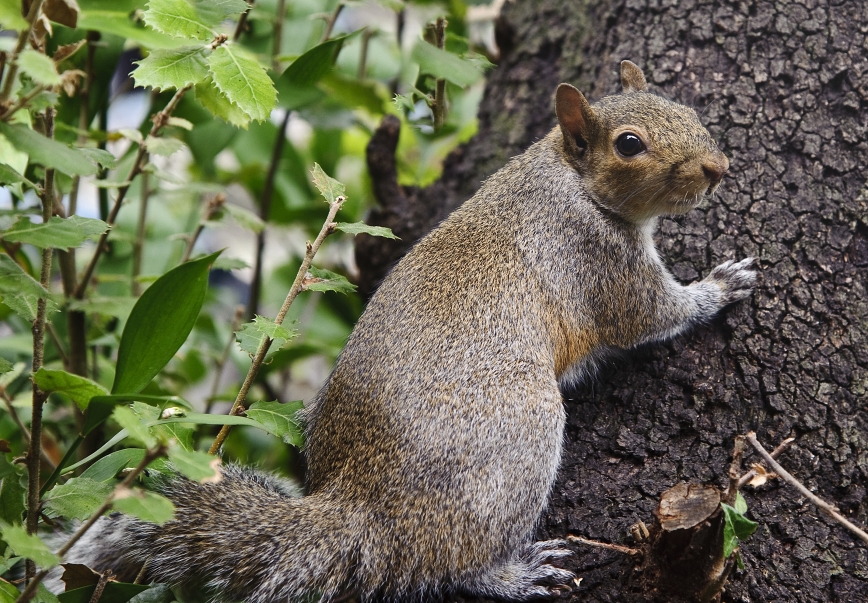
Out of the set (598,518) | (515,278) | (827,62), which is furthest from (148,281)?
(827,62)

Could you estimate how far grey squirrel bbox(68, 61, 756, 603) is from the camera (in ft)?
8.04

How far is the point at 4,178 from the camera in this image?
207cm

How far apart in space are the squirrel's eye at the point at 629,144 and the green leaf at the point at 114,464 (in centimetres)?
211

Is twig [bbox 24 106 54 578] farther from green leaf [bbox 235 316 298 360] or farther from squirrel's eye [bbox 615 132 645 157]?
squirrel's eye [bbox 615 132 645 157]

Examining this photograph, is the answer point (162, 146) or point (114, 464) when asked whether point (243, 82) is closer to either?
point (162, 146)

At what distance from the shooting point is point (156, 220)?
187 inches

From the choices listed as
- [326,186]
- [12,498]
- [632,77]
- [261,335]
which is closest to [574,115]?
[632,77]

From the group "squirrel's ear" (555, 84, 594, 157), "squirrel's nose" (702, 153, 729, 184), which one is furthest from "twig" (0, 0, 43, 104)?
"squirrel's nose" (702, 153, 729, 184)

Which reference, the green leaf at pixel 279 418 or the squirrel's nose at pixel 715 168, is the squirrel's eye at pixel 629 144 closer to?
the squirrel's nose at pixel 715 168

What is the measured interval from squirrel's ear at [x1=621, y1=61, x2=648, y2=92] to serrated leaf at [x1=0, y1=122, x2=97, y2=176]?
7.74 ft

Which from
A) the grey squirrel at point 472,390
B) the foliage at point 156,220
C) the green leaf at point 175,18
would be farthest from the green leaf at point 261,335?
the green leaf at point 175,18

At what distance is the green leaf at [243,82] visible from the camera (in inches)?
84.3

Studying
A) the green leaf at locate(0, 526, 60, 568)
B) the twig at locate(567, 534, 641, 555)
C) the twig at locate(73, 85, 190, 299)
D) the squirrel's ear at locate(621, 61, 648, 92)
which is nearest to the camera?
the green leaf at locate(0, 526, 60, 568)

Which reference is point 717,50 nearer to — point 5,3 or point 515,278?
point 515,278
